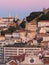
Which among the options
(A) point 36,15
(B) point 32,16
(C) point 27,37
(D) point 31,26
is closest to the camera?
(C) point 27,37

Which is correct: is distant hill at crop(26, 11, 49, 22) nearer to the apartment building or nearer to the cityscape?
the cityscape

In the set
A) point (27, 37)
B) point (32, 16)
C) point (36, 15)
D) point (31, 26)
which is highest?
point (36, 15)

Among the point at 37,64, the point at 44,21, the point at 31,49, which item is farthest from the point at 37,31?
the point at 37,64

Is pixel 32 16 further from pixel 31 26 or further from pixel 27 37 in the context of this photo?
pixel 27 37

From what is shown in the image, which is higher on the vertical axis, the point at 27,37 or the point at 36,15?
the point at 36,15

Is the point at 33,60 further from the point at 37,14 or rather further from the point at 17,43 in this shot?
the point at 37,14

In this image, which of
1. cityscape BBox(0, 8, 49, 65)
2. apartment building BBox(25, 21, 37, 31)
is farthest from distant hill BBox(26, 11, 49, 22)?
apartment building BBox(25, 21, 37, 31)

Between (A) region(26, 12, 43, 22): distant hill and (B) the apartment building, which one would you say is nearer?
(B) the apartment building

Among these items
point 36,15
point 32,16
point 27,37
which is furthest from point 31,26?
point 32,16
